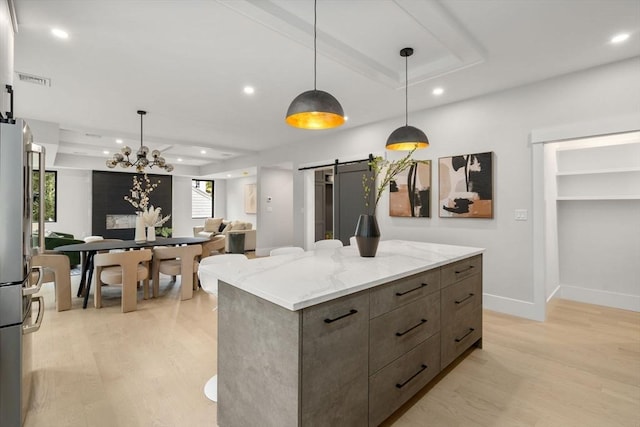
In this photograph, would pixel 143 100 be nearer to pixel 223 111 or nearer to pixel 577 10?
pixel 223 111

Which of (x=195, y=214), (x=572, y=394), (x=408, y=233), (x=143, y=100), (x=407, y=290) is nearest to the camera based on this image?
(x=407, y=290)

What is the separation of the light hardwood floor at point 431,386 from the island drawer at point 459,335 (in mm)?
157

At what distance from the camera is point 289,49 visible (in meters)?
2.82

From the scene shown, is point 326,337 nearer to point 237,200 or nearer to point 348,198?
point 348,198

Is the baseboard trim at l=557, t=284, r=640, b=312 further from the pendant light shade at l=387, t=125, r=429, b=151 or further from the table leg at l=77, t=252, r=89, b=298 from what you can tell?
the table leg at l=77, t=252, r=89, b=298

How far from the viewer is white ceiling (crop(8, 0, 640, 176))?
228 cm

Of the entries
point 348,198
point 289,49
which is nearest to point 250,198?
point 348,198

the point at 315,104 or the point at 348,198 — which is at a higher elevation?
the point at 315,104

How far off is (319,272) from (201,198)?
10783 mm

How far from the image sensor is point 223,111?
4.67 metres

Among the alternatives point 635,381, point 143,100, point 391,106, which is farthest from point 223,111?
point 635,381

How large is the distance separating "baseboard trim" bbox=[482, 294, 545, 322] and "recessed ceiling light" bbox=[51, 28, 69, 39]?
16.8 ft

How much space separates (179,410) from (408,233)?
144 inches

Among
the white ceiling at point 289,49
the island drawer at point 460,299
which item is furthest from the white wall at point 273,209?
the island drawer at point 460,299
